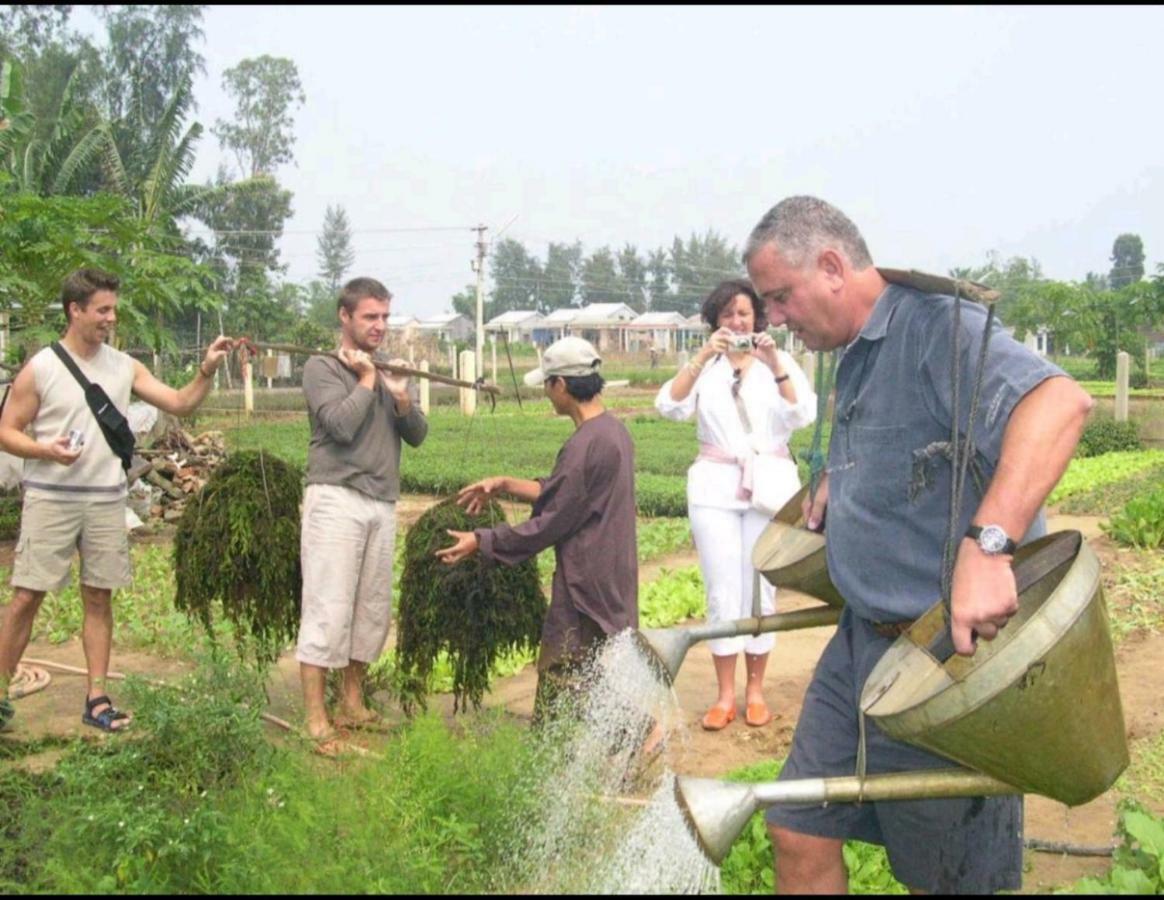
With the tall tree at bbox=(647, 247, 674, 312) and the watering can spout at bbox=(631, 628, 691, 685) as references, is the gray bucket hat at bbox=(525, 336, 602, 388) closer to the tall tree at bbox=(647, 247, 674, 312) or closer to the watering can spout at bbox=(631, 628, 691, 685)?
the watering can spout at bbox=(631, 628, 691, 685)

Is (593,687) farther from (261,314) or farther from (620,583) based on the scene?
(261,314)

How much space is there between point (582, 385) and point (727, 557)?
147 cm

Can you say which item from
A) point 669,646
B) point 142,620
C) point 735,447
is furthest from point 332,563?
point 142,620

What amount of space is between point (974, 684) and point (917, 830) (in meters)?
0.68

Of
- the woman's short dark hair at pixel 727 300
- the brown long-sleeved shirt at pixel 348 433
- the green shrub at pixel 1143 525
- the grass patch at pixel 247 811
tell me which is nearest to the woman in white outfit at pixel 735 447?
the woman's short dark hair at pixel 727 300

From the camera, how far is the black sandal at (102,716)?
5.36 metres

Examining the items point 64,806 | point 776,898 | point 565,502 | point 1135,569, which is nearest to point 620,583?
point 565,502

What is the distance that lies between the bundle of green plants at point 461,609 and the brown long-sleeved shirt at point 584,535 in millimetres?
272

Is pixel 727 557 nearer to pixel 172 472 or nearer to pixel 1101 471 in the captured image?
pixel 172 472

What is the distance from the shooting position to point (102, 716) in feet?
17.7

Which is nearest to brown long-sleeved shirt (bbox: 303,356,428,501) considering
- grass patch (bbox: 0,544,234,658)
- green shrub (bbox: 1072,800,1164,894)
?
grass patch (bbox: 0,544,234,658)

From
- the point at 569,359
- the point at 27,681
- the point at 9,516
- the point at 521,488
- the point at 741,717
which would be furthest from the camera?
the point at 9,516

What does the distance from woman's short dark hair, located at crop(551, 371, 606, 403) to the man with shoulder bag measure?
1.66 meters

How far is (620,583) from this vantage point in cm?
470
